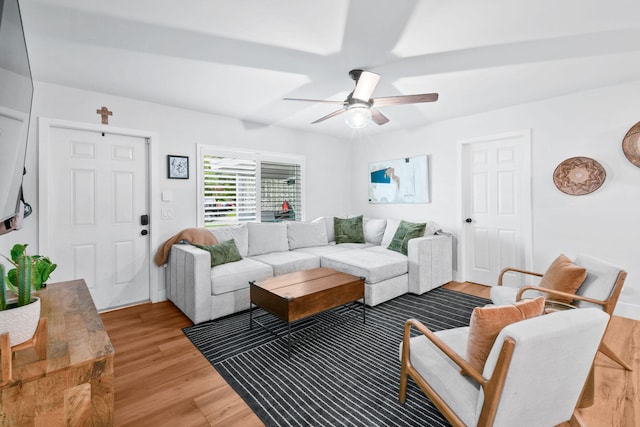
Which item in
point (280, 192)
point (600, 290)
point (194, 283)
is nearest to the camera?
point (600, 290)

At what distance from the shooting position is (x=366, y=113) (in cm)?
261

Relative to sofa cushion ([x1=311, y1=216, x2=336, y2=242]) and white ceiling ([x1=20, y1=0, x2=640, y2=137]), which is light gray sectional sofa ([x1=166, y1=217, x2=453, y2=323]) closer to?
sofa cushion ([x1=311, y1=216, x2=336, y2=242])

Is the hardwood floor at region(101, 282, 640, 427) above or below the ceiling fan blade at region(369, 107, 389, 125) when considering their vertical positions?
below

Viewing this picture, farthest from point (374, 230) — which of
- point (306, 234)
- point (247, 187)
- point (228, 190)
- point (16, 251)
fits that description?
point (16, 251)

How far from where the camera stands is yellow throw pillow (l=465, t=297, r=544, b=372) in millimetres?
1248

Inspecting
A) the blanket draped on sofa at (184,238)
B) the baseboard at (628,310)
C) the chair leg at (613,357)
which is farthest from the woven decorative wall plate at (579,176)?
the blanket draped on sofa at (184,238)

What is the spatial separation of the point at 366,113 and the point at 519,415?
227cm

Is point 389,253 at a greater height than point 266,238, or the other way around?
point 266,238

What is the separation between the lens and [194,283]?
2.87 metres

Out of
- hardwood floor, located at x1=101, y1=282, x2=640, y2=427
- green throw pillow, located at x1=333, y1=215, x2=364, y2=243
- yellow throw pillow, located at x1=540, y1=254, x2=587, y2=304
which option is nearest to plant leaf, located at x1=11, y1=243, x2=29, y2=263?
hardwood floor, located at x1=101, y1=282, x2=640, y2=427

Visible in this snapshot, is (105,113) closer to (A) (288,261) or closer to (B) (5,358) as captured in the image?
(A) (288,261)

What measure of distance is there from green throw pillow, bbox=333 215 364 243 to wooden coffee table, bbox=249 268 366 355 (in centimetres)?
165

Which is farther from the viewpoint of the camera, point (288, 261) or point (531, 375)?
point (288, 261)

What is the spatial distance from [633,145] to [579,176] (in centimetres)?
49
